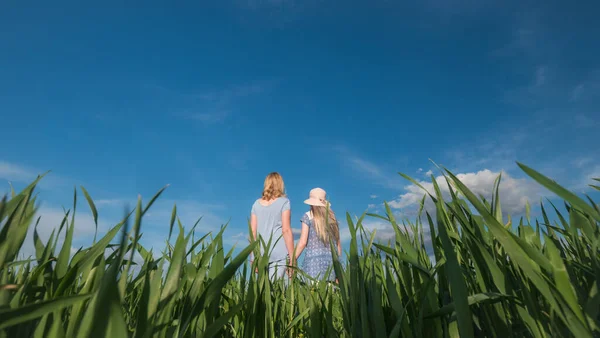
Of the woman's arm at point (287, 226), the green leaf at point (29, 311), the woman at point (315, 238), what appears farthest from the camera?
the woman at point (315, 238)

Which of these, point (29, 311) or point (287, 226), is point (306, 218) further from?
point (29, 311)

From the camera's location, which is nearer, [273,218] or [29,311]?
[29,311]

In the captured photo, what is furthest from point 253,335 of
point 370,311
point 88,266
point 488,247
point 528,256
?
point 528,256

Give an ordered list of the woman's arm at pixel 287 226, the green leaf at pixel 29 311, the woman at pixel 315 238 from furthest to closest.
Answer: the woman at pixel 315 238, the woman's arm at pixel 287 226, the green leaf at pixel 29 311

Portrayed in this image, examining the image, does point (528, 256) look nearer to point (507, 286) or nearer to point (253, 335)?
point (507, 286)

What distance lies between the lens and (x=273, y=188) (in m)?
7.28

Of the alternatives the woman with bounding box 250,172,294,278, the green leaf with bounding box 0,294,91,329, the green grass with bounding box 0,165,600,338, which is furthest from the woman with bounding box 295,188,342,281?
the green leaf with bounding box 0,294,91,329

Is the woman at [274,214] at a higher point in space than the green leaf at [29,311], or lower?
higher

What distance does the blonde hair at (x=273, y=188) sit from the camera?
727 cm

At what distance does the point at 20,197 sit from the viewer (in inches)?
28.0

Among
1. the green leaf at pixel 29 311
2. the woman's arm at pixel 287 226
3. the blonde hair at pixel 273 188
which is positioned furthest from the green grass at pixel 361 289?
the blonde hair at pixel 273 188

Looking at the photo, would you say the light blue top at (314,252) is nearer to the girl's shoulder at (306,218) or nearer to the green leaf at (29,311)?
the girl's shoulder at (306,218)

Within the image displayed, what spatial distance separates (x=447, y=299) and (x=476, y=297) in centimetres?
21

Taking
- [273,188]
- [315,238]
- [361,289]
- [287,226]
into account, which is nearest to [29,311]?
[361,289]
